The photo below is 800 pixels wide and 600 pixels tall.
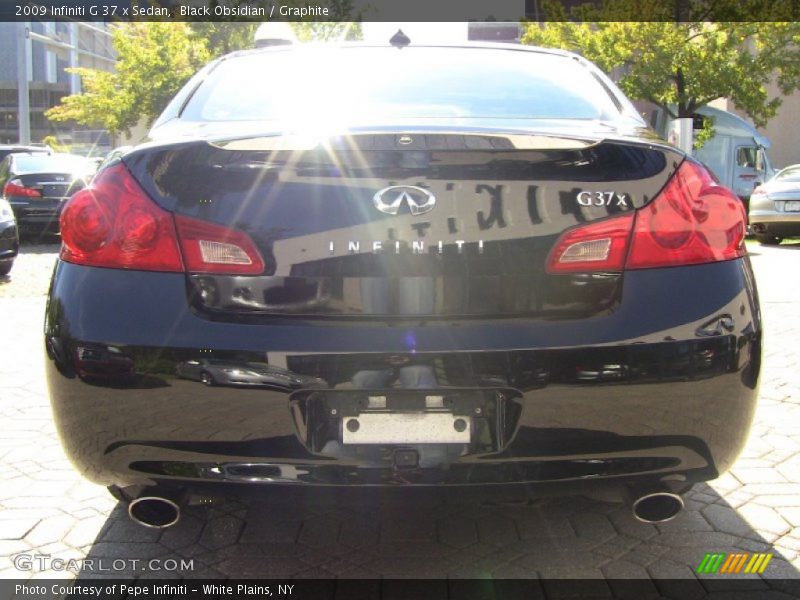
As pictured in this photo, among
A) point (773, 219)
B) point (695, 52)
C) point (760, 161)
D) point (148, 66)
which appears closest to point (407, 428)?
point (773, 219)

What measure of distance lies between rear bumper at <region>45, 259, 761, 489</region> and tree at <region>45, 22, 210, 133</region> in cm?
3162

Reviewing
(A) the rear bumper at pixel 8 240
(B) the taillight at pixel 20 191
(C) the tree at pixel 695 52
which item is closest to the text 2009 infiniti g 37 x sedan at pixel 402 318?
(A) the rear bumper at pixel 8 240

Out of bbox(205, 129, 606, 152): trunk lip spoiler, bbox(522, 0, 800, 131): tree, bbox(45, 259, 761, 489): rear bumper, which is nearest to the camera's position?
bbox(45, 259, 761, 489): rear bumper

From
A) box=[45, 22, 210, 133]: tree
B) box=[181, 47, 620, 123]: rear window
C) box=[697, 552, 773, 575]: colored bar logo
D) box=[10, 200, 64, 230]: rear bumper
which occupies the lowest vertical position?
box=[10, 200, 64, 230]: rear bumper

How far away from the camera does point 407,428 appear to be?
7.47ft

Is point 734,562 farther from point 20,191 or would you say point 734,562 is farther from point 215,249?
point 20,191

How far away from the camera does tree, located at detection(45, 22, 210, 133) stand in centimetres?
3306

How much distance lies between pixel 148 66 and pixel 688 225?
33.4m

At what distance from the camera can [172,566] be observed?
2766 millimetres

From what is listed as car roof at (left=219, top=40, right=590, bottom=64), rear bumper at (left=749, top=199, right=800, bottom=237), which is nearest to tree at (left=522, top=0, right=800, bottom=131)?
rear bumper at (left=749, top=199, right=800, bottom=237)

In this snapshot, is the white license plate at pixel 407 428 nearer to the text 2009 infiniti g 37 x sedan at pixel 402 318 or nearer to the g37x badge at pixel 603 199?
the text 2009 infiniti g 37 x sedan at pixel 402 318

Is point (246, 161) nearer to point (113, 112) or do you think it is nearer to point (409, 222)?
point (409, 222)

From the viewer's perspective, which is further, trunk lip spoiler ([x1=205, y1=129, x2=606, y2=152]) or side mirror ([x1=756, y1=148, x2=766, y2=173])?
side mirror ([x1=756, y1=148, x2=766, y2=173])

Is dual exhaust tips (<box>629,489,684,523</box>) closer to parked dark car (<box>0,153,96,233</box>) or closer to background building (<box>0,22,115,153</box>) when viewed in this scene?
parked dark car (<box>0,153,96,233</box>)
